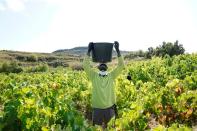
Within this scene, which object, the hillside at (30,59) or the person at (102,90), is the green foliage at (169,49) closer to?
the hillside at (30,59)

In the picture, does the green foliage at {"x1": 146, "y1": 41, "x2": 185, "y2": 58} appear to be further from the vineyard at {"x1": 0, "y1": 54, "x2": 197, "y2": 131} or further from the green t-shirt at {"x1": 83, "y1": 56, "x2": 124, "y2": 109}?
the green t-shirt at {"x1": 83, "y1": 56, "x2": 124, "y2": 109}

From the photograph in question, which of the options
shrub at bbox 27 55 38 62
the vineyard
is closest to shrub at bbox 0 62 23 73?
shrub at bbox 27 55 38 62

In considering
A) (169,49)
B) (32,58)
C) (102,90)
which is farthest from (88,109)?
(32,58)

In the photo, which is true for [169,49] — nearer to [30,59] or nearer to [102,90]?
[30,59]

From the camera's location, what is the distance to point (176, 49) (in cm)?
6662

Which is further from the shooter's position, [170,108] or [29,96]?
[170,108]

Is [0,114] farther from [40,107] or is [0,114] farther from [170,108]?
[170,108]

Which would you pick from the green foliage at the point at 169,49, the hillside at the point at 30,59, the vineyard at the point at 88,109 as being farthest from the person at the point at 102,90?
the hillside at the point at 30,59

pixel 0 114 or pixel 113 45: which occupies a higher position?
pixel 113 45

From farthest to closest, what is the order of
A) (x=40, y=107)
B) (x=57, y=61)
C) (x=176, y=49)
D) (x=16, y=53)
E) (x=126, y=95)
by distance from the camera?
1. (x=16, y=53)
2. (x=57, y=61)
3. (x=176, y=49)
4. (x=126, y=95)
5. (x=40, y=107)

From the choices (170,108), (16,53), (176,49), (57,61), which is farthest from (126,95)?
(16,53)

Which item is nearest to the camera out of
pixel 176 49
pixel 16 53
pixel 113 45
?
pixel 113 45

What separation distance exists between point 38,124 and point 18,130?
841 mm

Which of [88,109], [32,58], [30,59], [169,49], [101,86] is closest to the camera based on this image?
[101,86]
